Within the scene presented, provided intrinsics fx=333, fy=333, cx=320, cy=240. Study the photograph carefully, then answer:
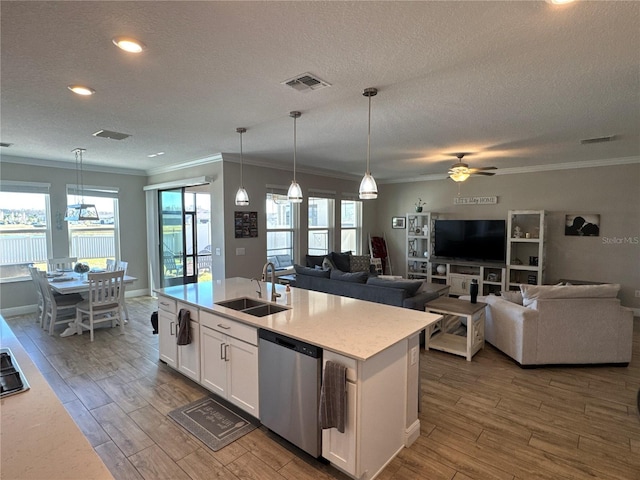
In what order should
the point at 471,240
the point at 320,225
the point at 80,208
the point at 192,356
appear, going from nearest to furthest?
1. the point at 192,356
2. the point at 80,208
3. the point at 471,240
4. the point at 320,225

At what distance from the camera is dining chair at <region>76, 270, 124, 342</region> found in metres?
4.67

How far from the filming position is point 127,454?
2.37 metres

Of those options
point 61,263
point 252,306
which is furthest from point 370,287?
point 61,263

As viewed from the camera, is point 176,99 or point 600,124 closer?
point 176,99

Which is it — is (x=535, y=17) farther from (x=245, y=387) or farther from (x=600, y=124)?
→ (x=245, y=387)

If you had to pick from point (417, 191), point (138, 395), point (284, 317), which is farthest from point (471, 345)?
point (417, 191)

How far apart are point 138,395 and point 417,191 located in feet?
23.2

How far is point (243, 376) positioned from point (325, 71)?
7.97ft

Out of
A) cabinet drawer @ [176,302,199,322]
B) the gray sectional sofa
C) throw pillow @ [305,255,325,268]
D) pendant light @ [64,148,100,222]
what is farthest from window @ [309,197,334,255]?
cabinet drawer @ [176,302,199,322]

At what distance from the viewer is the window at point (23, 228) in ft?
18.1

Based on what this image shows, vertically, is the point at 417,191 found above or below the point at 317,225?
above

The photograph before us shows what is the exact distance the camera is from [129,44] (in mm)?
1980

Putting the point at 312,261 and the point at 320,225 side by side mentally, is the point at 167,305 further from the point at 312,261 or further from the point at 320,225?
the point at 320,225

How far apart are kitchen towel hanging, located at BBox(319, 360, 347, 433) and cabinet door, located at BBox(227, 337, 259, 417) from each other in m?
0.75
